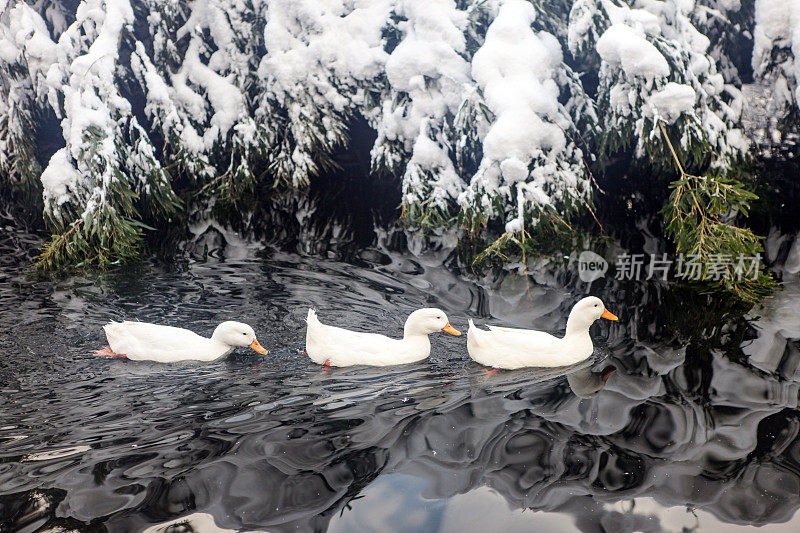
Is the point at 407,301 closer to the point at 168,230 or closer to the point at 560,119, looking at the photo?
the point at 560,119

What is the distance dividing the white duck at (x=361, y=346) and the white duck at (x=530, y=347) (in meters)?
0.39

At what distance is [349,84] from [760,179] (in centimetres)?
399

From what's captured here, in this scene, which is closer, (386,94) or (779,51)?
(779,51)

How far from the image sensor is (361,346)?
4.33m

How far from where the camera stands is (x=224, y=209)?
23.6ft

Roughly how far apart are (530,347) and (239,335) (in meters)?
2.03

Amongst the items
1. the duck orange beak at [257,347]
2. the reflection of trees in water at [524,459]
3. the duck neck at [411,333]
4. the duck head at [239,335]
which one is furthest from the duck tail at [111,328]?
the duck neck at [411,333]

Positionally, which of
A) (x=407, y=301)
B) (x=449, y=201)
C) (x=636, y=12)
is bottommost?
(x=407, y=301)

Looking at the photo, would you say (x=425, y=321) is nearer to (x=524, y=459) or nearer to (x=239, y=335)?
(x=239, y=335)

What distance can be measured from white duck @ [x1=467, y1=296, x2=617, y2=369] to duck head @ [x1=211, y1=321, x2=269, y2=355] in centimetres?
153

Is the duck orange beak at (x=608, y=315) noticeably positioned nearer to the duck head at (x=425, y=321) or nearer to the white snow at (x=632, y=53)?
the duck head at (x=425, y=321)

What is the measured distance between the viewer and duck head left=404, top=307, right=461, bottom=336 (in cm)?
442

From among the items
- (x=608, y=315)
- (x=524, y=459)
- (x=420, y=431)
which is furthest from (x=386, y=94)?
(x=524, y=459)

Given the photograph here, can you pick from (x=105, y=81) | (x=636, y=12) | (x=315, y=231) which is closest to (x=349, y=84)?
(x=315, y=231)
